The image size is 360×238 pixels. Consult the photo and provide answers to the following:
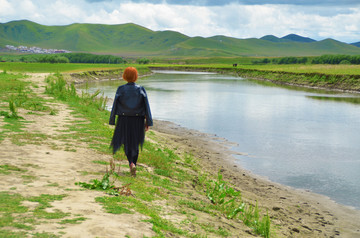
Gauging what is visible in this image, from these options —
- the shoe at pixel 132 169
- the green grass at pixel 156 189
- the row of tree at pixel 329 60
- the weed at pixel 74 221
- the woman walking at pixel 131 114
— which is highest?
the row of tree at pixel 329 60

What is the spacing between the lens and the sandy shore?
10312mm

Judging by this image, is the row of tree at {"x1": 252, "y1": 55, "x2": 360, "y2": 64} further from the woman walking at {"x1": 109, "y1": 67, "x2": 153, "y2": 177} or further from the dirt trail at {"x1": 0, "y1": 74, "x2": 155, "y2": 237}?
the woman walking at {"x1": 109, "y1": 67, "x2": 153, "y2": 177}

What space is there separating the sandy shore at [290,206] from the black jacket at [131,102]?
4408 mm

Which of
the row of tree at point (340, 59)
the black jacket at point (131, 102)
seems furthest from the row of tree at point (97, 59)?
the black jacket at point (131, 102)

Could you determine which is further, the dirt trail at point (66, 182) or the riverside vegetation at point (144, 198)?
the riverside vegetation at point (144, 198)

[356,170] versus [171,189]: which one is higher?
[171,189]

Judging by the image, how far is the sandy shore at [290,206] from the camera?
1031 centimetres

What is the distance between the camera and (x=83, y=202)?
7.21m

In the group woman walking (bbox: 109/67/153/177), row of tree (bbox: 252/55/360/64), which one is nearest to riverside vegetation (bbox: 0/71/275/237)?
woman walking (bbox: 109/67/153/177)

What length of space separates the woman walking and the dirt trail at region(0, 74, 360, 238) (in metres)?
1.03

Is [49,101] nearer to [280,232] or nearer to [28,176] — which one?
[28,176]

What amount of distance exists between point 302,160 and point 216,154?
159 inches

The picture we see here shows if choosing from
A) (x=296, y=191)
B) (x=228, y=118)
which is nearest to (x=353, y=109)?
(x=228, y=118)

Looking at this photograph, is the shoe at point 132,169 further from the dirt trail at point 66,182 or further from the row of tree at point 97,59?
the row of tree at point 97,59
